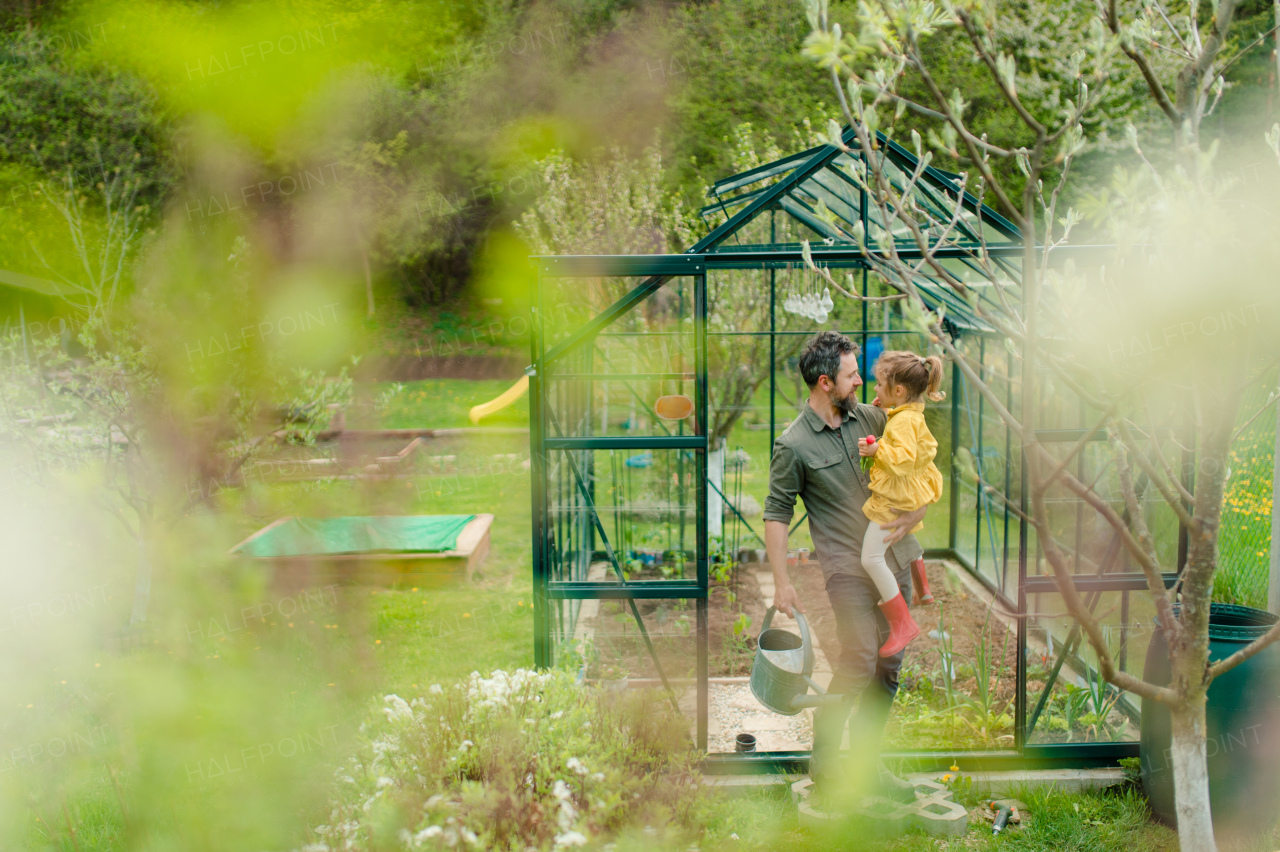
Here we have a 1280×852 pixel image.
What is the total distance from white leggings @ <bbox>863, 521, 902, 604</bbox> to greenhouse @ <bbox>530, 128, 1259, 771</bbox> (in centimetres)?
56

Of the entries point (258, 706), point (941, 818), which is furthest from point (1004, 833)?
point (258, 706)

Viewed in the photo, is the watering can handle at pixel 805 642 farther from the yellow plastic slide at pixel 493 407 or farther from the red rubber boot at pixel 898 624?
the yellow plastic slide at pixel 493 407

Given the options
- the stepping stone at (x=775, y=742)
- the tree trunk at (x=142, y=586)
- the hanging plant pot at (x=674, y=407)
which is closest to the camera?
the hanging plant pot at (x=674, y=407)

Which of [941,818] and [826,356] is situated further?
[941,818]

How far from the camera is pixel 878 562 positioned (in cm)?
A: 338

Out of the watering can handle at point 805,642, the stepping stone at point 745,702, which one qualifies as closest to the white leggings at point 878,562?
the watering can handle at point 805,642

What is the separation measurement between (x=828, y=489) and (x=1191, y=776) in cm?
147

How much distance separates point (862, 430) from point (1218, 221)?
1.76 meters

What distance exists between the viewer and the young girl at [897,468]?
131 inches

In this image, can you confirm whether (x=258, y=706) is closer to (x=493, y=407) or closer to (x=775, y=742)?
(x=775, y=742)

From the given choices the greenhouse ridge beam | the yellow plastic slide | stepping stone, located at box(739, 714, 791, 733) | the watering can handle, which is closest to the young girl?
the watering can handle

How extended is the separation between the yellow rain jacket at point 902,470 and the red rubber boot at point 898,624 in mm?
332

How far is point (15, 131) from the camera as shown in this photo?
6.20 metres

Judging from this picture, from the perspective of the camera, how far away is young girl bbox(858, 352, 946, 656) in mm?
3320
